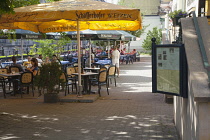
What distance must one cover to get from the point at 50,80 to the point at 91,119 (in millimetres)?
2752

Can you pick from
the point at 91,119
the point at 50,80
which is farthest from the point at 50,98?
the point at 91,119

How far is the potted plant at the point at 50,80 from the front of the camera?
10.2 meters

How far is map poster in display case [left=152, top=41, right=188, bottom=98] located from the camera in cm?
511

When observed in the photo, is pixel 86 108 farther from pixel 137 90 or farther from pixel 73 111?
pixel 137 90

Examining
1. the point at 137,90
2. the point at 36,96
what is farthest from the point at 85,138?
the point at 137,90

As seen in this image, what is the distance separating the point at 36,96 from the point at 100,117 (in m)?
4.42

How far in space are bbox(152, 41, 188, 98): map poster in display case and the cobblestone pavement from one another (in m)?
1.37

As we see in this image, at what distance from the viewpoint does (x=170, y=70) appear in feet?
17.7

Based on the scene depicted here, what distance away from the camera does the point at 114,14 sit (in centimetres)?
885

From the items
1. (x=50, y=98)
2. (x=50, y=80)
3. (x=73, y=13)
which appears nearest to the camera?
(x=73, y=13)

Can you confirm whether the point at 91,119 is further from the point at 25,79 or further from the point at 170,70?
→ the point at 25,79

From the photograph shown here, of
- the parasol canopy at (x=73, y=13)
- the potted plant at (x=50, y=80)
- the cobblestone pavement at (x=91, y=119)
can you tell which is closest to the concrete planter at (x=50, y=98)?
the potted plant at (x=50, y=80)

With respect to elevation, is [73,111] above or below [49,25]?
below

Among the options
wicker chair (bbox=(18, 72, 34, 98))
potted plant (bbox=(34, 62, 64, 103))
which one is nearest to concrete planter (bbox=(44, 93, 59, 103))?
potted plant (bbox=(34, 62, 64, 103))
